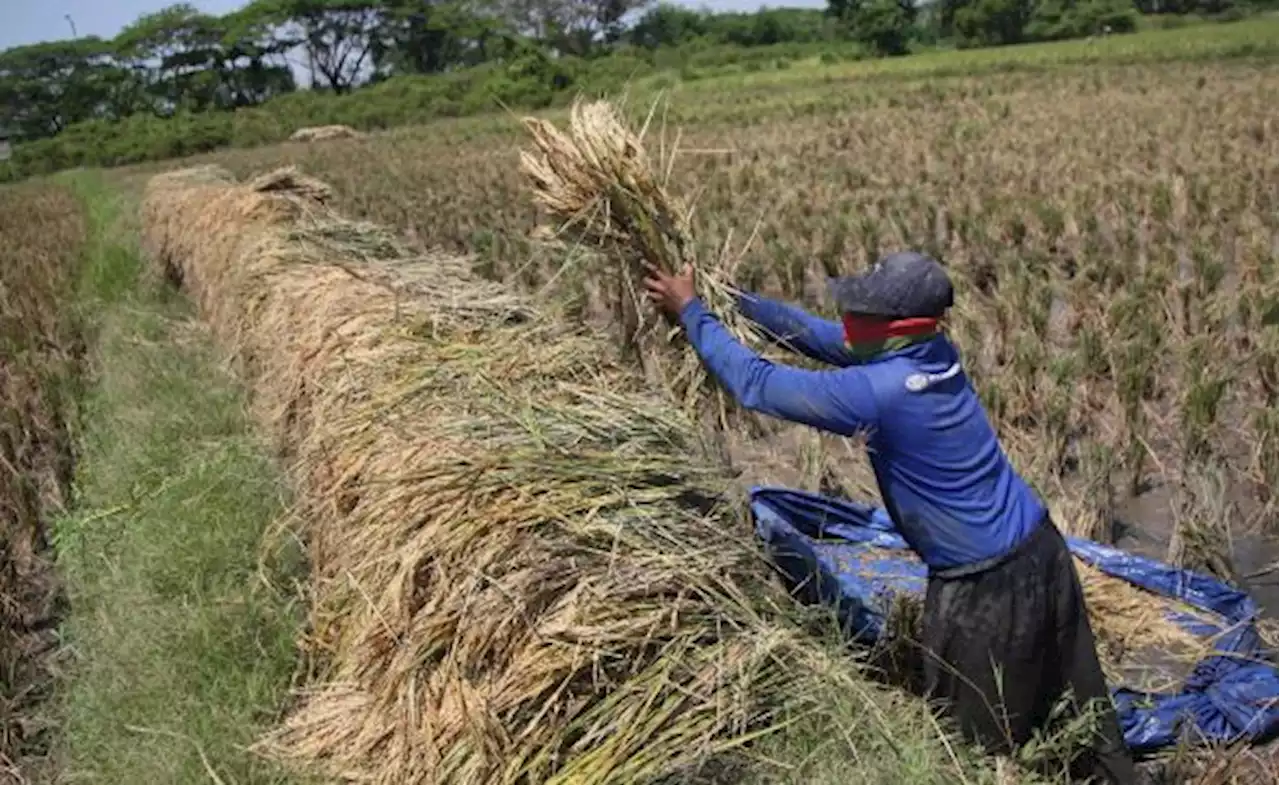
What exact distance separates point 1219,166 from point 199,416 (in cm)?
942

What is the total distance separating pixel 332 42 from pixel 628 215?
188 ft

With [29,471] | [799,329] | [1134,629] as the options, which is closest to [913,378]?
[799,329]

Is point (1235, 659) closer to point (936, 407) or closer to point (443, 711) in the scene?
point (936, 407)

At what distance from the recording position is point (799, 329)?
142 inches

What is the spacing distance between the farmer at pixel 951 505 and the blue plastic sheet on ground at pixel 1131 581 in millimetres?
463

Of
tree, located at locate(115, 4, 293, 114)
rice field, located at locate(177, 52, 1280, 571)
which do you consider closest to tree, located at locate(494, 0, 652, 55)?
tree, located at locate(115, 4, 293, 114)

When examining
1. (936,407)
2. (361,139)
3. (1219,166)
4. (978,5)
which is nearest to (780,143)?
(1219,166)

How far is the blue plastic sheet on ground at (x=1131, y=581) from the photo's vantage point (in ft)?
11.5

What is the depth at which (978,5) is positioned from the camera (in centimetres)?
4322

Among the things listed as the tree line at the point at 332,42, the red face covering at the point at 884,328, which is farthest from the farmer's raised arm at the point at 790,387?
the tree line at the point at 332,42

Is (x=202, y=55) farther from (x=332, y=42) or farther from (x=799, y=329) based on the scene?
(x=799, y=329)

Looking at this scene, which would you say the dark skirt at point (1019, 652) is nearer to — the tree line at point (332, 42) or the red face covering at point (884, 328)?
the red face covering at point (884, 328)

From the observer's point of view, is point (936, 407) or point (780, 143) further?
point (780, 143)

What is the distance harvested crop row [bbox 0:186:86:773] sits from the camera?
14.3 feet
